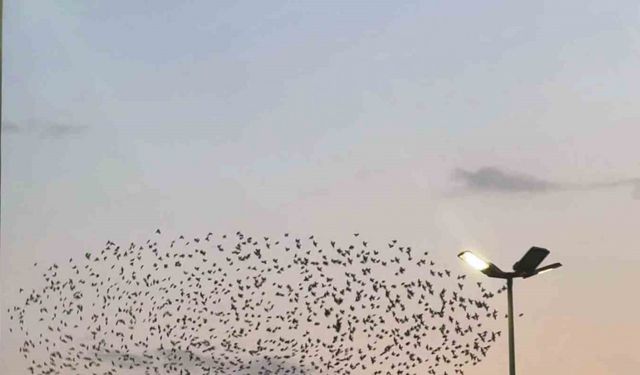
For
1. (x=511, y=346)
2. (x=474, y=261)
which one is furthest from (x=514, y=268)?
(x=511, y=346)

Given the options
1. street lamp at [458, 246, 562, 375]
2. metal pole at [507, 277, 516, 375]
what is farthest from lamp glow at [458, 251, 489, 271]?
metal pole at [507, 277, 516, 375]

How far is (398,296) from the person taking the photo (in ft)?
115

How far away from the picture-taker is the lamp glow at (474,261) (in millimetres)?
19719

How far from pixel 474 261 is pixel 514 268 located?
0.82 meters

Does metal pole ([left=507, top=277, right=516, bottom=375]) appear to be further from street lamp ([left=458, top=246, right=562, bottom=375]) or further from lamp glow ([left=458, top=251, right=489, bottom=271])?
lamp glow ([left=458, top=251, right=489, bottom=271])

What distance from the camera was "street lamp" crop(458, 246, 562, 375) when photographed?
19781 millimetres

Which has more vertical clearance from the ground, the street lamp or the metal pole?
the street lamp

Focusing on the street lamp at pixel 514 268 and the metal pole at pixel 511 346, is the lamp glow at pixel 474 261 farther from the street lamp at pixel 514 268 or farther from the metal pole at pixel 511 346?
the metal pole at pixel 511 346

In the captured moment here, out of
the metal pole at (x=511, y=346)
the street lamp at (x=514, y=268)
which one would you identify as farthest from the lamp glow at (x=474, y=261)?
the metal pole at (x=511, y=346)

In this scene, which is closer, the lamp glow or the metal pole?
the lamp glow

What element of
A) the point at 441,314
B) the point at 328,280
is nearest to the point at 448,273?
the point at 441,314

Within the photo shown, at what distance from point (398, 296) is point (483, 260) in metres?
15.3

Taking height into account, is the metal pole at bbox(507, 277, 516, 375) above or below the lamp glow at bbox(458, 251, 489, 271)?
below

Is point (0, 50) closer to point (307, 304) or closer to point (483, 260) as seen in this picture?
point (483, 260)
